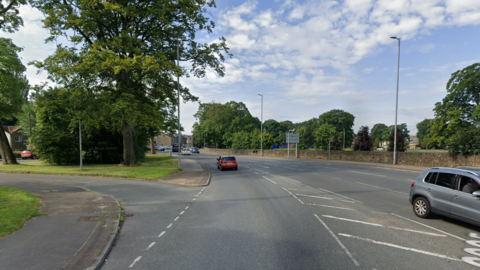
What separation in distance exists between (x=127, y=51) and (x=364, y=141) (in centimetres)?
4546

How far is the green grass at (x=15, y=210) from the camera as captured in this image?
631 centimetres

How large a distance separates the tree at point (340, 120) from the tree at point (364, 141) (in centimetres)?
4258

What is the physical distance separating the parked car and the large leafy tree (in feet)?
54.2

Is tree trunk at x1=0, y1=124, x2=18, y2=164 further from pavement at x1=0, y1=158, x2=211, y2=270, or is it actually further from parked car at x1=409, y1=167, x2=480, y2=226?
parked car at x1=409, y1=167, x2=480, y2=226

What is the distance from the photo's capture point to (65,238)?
19.0 ft

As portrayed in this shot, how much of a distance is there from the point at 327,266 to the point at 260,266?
1.11 meters

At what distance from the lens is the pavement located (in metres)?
4.62

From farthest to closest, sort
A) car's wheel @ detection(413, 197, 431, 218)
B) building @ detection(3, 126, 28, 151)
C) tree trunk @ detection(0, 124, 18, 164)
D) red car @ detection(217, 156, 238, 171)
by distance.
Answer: building @ detection(3, 126, 28, 151) → red car @ detection(217, 156, 238, 171) → tree trunk @ detection(0, 124, 18, 164) → car's wheel @ detection(413, 197, 431, 218)

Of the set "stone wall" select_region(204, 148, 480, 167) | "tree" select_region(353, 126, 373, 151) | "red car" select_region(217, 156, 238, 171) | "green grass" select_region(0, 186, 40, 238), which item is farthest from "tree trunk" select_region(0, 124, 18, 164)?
"tree" select_region(353, 126, 373, 151)

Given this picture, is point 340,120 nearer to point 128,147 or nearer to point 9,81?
point 128,147

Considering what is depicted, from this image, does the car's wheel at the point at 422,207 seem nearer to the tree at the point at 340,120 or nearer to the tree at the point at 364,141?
the tree at the point at 364,141

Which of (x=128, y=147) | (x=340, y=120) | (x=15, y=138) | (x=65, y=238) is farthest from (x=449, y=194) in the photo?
(x=340, y=120)

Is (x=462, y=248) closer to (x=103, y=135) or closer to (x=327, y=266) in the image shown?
(x=327, y=266)

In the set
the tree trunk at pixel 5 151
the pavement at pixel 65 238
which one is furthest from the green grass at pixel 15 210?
the tree trunk at pixel 5 151
